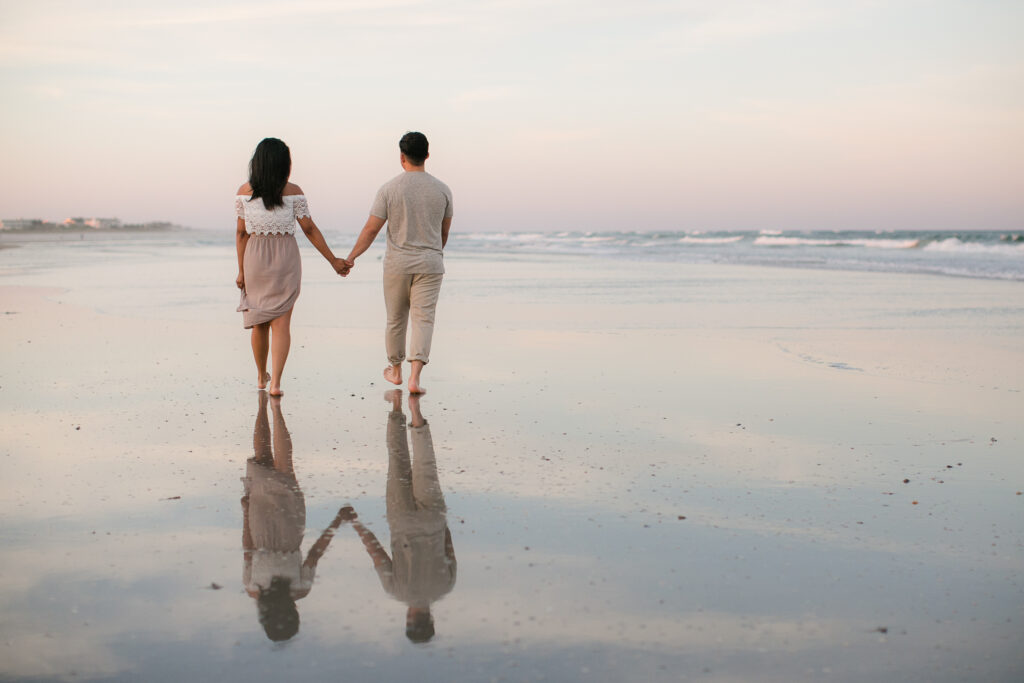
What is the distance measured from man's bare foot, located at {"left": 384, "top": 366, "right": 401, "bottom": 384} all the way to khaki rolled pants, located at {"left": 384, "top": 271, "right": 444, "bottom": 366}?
5cm

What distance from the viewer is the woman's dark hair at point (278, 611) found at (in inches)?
109

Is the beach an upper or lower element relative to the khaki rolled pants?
lower

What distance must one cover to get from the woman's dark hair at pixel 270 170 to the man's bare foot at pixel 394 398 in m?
1.72

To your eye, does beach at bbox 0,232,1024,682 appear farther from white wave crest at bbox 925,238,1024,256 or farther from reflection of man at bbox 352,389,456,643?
→ white wave crest at bbox 925,238,1024,256

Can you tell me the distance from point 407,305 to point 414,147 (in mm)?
1269

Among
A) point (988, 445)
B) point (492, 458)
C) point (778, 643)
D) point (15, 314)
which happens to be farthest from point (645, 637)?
point (15, 314)

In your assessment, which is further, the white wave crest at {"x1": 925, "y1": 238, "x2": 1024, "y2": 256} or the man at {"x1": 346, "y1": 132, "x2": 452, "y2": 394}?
the white wave crest at {"x1": 925, "y1": 238, "x2": 1024, "y2": 256}

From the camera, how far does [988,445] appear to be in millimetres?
5195

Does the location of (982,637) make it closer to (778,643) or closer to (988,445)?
(778,643)

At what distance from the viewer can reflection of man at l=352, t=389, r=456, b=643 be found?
305 centimetres

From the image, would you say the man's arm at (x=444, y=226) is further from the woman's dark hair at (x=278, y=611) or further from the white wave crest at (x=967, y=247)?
the white wave crest at (x=967, y=247)

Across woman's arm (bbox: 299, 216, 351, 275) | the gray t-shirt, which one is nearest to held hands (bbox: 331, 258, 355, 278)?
woman's arm (bbox: 299, 216, 351, 275)

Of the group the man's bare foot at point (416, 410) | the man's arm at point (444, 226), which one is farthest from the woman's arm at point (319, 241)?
the man's bare foot at point (416, 410)

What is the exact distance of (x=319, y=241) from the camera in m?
7.49
